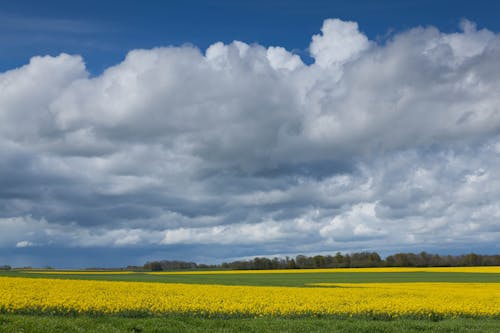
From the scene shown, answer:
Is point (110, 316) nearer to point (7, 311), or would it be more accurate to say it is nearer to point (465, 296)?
point (7, 311)

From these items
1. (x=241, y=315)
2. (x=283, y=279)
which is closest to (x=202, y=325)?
(x=241, y=315)

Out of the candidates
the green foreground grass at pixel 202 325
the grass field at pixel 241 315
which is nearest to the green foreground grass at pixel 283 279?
the grass field at pixel 241 315

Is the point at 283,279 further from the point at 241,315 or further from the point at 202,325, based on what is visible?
the point at 202,325

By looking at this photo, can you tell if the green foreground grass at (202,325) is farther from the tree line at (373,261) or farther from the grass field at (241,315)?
the tree line at (373,261)

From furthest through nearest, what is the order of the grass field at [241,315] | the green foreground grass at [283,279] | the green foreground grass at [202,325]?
1. the green foreground grass at [283,279]
2. the grass field at [241,315]
3. the green foreground grass at [202,325]

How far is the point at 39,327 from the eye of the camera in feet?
64.8

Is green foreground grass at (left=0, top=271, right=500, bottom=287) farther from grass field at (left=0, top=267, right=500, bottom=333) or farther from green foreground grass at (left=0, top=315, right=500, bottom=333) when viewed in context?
green foreground grass at (left=0, top=315, right=500, bottom=333)

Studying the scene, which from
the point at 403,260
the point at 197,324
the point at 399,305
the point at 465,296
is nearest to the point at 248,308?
the point at 197,324

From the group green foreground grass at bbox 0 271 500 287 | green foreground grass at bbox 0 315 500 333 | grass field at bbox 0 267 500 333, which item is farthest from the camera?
green foreground grass at bbox 0 271 500 287

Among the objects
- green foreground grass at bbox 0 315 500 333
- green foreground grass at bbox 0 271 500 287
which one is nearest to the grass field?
green foreground grass at bbox 0 315 500 333

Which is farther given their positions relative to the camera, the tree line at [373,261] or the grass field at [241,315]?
the tree line at [373,261]

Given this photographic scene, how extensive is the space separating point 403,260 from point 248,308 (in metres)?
123

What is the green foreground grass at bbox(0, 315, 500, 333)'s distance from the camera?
2022 centimetres

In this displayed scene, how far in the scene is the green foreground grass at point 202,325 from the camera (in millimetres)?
20219
